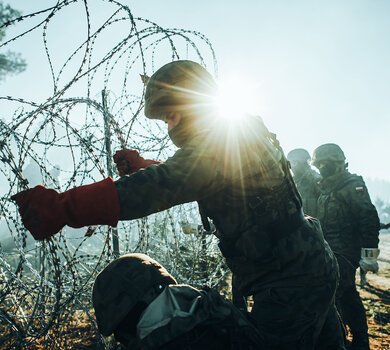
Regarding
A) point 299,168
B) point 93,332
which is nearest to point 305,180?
point 299,168

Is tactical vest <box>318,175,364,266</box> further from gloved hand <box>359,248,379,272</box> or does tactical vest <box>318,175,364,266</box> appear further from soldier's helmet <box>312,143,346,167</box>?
soldier's helmet <box>312,143,346,167</box>

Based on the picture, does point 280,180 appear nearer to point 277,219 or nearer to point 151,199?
point 277,219

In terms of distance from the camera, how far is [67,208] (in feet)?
3.43

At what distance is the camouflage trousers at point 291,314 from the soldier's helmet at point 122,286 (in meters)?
0.58

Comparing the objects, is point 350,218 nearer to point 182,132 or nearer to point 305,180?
point 305,180

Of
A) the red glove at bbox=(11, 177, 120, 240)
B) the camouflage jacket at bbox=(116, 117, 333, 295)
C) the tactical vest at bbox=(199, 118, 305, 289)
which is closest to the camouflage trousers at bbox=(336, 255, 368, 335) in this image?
the camouflage jacket at bbox=(116, 117, 333, 295)

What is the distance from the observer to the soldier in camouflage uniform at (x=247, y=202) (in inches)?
47.6

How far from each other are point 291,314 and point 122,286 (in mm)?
939

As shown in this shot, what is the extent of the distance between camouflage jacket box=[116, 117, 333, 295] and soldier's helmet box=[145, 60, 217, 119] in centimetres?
29

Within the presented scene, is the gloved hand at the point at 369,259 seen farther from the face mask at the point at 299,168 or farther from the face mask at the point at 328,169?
the face mask at the point at 299,168

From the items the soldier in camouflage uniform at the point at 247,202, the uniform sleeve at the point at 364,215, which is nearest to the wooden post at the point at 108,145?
the soldier in camouflage uniform at the point at 247,202

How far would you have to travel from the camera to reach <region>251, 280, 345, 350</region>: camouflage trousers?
1.37 m

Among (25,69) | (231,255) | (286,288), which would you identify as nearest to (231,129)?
(231,255)

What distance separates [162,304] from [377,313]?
4.95m
